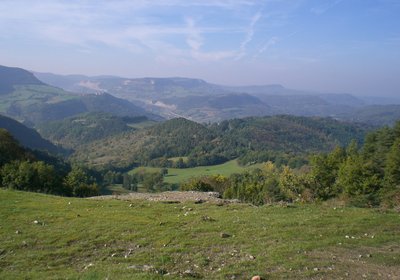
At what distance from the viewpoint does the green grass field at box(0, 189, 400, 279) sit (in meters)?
12.4

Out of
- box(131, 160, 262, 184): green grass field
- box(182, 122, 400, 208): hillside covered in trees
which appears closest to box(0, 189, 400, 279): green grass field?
box(182, 122, 400, 208): hillside covered in trees

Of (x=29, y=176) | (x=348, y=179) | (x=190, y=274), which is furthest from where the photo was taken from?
(x=348, y=179)

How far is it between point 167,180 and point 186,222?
5328 inches

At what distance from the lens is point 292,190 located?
6228 centimetres

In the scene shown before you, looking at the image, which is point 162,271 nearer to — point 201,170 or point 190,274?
point 190,274

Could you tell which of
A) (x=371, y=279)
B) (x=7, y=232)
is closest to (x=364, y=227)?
(x=371, y=279)

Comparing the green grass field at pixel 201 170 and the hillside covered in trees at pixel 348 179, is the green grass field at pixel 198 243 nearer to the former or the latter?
the hillside covered in trees at pixel 348 179

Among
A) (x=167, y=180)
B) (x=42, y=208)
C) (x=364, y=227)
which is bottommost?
(x=167, y=180)

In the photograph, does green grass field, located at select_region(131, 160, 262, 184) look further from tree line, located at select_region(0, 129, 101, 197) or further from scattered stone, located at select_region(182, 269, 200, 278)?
scattered stone, located at select_region(182, 269, 200, 278)

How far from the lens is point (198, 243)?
15.5 metres

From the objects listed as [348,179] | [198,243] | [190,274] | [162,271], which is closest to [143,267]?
[162,271]

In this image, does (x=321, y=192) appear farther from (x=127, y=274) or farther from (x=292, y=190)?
(x=127, y=274)

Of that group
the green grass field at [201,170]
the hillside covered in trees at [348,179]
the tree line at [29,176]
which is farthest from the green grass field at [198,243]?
the green grass field at [201,170]

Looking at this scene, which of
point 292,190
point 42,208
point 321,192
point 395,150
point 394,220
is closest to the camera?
point 394,220
